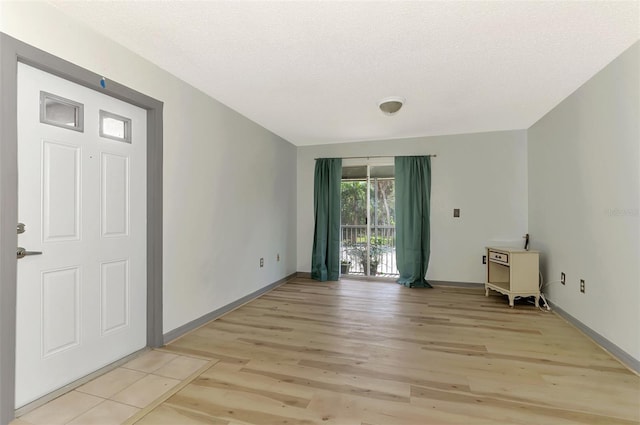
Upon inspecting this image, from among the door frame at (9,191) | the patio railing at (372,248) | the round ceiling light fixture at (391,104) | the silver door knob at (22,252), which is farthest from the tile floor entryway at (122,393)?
the patio railing at (372,248)

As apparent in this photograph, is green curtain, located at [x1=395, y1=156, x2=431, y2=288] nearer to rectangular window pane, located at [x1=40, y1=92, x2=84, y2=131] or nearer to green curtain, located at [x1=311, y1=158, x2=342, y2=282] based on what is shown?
green curtain, located at [x1=311, y1=158, x2=342, y2=282]

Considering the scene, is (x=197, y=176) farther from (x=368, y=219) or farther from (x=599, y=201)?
(x=599, y=201)

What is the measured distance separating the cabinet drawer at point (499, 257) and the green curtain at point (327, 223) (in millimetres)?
2324

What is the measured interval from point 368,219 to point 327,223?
726 mm

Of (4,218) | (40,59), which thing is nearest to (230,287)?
(4,218)

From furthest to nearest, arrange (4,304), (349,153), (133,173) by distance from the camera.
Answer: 1. (349,153)
2. (133,173)
3. (4,304)

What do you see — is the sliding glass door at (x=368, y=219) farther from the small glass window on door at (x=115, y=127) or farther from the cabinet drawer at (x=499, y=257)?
the small glass window on door at (x=115, y=127)

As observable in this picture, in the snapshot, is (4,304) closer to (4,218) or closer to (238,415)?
(4,218)

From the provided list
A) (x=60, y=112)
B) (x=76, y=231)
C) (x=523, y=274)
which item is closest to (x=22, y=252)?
(x=76, y=231)

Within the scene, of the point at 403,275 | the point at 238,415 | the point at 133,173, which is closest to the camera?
the point at 238,415

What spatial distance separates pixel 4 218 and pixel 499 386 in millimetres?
3123

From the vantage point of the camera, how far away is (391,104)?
3223 millimetres

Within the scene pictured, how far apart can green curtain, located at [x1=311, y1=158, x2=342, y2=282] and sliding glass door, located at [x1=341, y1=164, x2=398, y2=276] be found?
0.83 feet

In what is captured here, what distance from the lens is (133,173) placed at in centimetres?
242
